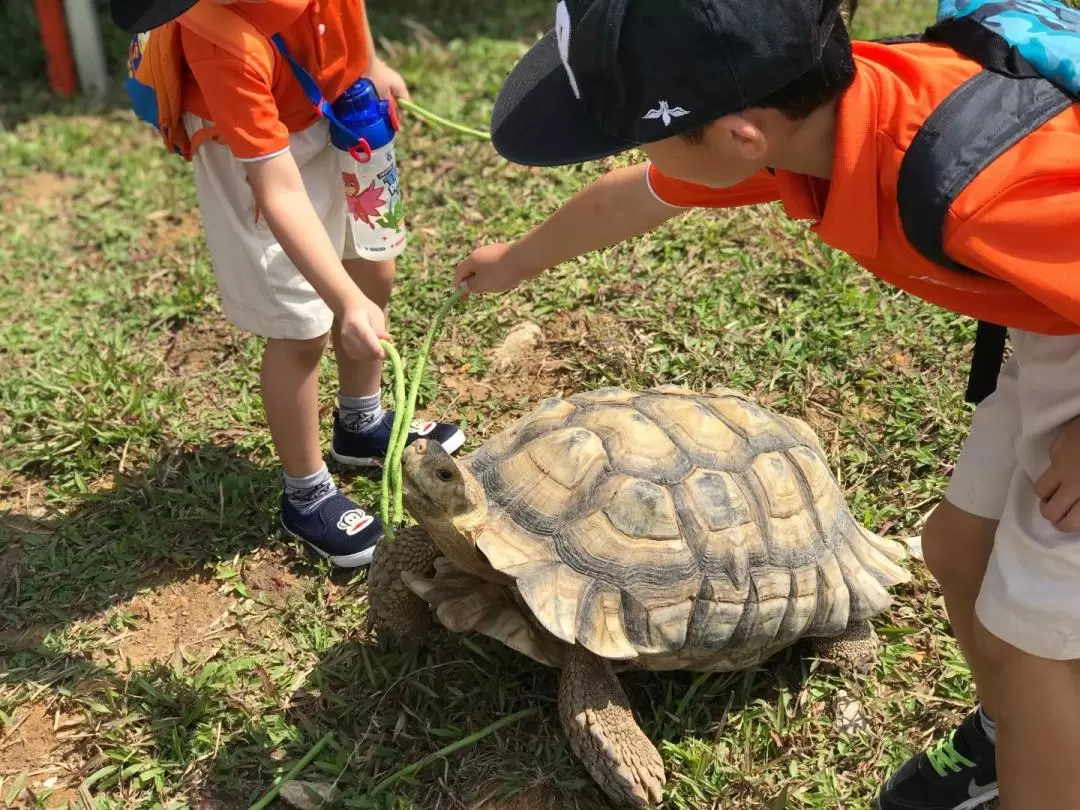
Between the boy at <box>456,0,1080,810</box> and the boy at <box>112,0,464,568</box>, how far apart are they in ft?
2.15

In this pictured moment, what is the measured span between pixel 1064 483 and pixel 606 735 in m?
0.98

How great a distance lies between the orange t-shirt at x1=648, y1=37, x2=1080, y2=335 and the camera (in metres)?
1.37

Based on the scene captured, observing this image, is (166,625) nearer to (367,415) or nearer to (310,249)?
(367,415)

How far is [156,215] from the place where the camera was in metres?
4.11

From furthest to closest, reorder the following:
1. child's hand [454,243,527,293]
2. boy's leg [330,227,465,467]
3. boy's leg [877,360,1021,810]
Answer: boy's leg [330,227,465,467], child's hand [454,243,527,293], boy's leg [877,360,1021,810]

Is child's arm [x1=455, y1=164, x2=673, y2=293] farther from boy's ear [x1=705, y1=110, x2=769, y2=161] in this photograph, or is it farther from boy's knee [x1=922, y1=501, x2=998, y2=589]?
boy's knee [x1=922, y1=501, x2=998, y2=589]

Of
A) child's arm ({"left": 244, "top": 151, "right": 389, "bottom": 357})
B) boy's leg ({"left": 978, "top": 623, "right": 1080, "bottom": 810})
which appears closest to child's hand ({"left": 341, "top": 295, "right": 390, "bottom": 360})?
child's arm ({"left": 244, "top": 151, "right": 389, "bottom": 357})

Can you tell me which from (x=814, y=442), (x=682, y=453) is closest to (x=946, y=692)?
(x=814, y=442)

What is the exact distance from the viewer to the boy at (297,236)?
2.15 metres

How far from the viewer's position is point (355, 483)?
9.59 ft

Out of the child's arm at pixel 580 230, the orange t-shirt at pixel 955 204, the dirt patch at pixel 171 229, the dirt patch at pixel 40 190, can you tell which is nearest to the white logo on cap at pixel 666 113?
the orange t-shirt at pixel 955 204

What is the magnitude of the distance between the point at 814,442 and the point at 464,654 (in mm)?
951

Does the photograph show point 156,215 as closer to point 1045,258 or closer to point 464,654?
point 464,654

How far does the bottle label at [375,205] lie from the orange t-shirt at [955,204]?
1204mm
